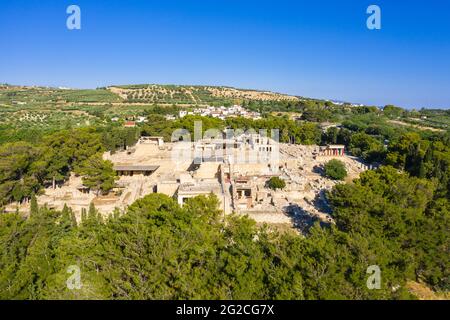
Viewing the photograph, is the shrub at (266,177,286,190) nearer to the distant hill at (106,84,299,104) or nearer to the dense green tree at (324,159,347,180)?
the dense green tree at (324,159,347,180)

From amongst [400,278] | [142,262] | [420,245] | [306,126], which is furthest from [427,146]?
[142,262]

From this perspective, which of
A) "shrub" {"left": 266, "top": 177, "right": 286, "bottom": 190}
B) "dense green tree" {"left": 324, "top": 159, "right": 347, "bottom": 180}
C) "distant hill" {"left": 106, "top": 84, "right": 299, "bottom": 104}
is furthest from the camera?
"distant hill" {"left": 106, "top": 84, "right": 299, "bottom": 104}

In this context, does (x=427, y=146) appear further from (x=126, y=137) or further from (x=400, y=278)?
(x=126, y=137)
